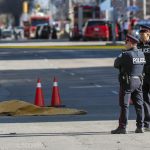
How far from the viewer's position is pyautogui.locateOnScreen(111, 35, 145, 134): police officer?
14.1 meters

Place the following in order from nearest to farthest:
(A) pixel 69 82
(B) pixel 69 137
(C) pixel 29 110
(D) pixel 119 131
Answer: (B) pixel 69 137 < (D) pixel 119 131 < (C) pixel 29 110 < (A) pixel 69 82

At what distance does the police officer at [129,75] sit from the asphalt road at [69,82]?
2.61 m

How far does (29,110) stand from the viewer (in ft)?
58.9

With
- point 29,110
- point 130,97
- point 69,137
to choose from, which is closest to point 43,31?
point 29,110

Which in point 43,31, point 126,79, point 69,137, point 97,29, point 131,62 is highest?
point 131,62

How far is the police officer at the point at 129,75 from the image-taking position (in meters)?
14.1

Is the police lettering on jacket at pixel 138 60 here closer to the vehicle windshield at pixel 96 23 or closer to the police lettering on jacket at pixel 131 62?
the police lettering on jacket at pixel 131 62

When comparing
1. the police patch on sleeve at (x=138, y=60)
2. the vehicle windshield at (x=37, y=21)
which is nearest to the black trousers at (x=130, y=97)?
the police patch on sleeve at (x=138, y=60)

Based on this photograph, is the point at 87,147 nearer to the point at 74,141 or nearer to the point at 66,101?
the point at 74,141

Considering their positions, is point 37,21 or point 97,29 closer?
point 97,29

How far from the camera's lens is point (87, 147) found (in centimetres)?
1244

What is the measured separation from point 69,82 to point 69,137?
13.5 m

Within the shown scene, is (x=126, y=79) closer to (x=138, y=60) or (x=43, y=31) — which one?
(x=138, y=60)

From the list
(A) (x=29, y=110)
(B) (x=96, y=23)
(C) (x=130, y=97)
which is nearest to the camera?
(C) (x=130, y=97)
